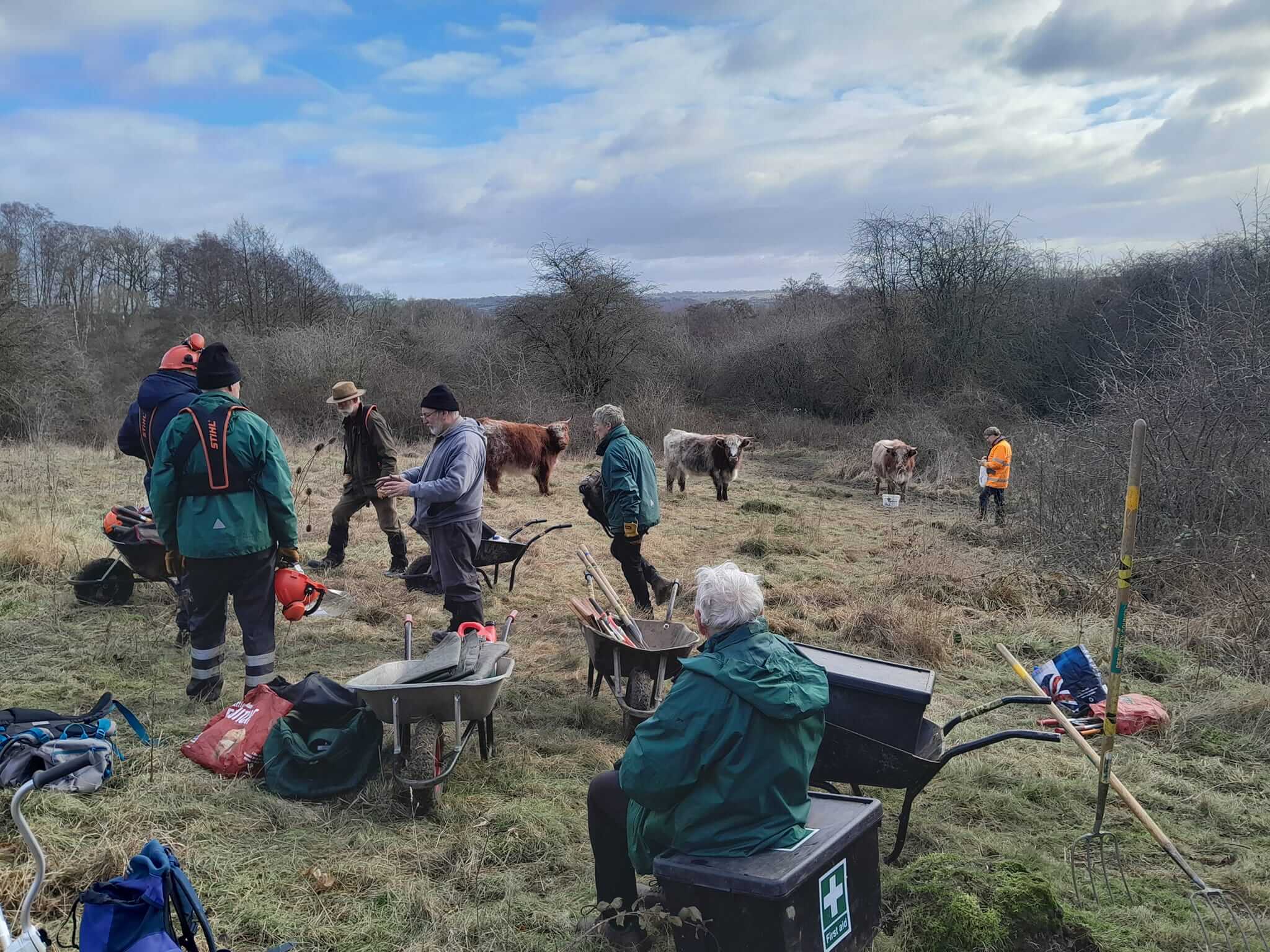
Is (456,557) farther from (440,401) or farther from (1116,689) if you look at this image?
(1116,689)

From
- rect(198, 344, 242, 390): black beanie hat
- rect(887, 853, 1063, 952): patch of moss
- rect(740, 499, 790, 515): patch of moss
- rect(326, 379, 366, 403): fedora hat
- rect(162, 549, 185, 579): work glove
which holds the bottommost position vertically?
rect(740, 499, 790, 515): patch of moss

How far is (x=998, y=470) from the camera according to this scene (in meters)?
12.0

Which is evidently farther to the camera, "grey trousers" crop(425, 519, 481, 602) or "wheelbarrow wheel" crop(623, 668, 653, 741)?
"grey trousers" crop(425, 519, 481, 602)

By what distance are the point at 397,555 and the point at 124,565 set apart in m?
2.25

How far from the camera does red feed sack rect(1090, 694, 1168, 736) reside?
14.9 ft

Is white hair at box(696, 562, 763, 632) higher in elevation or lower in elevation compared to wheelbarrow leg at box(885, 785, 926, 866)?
higher

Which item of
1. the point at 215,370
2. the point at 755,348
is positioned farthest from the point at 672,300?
the point at 215,370

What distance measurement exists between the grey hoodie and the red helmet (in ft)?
2.70

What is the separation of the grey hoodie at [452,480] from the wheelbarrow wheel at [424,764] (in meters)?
1.76

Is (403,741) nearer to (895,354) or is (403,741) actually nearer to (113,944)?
(113,944)

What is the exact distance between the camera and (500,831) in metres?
3.55

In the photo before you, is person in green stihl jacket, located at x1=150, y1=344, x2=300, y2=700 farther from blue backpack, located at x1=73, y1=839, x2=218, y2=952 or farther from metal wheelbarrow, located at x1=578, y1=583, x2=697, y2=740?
blue backpack, located at x1=73, y1=839, x2=218, y2=952

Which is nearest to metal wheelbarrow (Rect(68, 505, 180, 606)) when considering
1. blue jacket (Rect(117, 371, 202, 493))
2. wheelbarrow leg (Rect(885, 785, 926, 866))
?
blue jacket (Rect(117, 371, 202, 493))

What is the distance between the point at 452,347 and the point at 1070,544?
21752 millimetres
